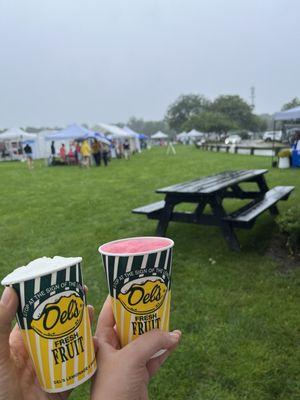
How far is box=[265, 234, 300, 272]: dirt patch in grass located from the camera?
4.22m

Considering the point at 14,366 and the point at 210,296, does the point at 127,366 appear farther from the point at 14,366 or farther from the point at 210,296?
the point at 210,296

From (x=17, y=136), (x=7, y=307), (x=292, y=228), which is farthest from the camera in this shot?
(x=17, y=136)

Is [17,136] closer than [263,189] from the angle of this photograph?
No

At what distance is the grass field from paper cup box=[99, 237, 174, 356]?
5.21 ft

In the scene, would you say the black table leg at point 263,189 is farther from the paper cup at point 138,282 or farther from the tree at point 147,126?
the tree at point 147,126

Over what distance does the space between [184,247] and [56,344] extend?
13.3ft

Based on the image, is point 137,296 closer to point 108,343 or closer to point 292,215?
point 108,343

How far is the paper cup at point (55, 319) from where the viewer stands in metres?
0.96

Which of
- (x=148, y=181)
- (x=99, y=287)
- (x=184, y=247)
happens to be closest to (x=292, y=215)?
(x=184, y=247)

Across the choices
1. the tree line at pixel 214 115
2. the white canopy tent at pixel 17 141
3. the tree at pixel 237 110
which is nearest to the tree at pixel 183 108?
the tree line at pixel 214 115

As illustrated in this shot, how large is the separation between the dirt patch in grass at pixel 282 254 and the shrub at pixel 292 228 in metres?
0.06

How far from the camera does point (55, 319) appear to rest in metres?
1.00

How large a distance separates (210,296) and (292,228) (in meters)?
1.39

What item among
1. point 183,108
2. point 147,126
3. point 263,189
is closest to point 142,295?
point 263,189
